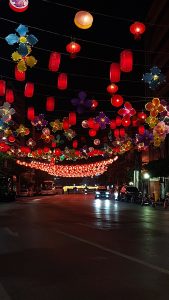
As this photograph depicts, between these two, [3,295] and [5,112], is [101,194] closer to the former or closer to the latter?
[5,112]

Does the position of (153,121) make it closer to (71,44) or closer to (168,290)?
(71,44)

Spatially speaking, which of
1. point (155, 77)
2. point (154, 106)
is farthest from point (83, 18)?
Answer: point (154, 106)

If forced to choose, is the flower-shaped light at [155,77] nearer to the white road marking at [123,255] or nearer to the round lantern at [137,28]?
the round lantern at [137,28]

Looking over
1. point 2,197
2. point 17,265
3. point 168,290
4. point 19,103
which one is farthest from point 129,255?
point 19,103

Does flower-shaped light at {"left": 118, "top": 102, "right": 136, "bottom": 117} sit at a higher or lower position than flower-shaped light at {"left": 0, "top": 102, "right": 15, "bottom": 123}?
lower

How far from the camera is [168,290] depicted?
8.06 meters

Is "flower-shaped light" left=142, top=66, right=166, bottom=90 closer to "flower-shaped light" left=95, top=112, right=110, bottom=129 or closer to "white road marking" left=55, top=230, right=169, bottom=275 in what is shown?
"flower-shaped light" left=95, top=112, right=110, bottom=129

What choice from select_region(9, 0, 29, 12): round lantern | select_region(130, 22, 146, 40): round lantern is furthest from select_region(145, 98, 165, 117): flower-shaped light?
select_region(9, 0, 29, 12): round lantern

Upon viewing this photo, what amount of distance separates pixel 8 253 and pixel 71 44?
9018 mm

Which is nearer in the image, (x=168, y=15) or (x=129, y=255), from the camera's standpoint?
(x=129, y=255)

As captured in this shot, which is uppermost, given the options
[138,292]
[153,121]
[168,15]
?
[168,15]

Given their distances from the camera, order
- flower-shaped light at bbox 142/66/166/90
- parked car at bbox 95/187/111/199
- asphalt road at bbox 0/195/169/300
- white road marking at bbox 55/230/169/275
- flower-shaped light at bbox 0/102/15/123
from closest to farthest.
Result: asphalt road at bbox 0/195/169/300, white road marking at bbox 55/230/169/275, flower-shaped light at bbox 142/66/166/90, flower-shaped light at bbox 0/102/15/123, parked car at bbox 95/187/111/199

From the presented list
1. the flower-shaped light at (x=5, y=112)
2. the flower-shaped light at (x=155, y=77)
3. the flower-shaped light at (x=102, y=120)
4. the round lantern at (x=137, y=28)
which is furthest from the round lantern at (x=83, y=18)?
the flower-shaped light at (x=5, y=112)

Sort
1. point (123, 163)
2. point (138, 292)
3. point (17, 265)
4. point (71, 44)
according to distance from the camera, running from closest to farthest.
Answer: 1. point (138, 292)
2. point (17, 265)
3. point (71, 44)
4. point (123, 163)
